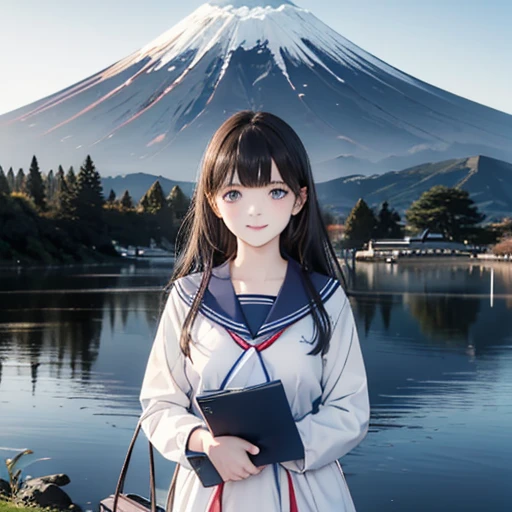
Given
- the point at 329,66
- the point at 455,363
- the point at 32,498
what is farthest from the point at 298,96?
the point at 32,498

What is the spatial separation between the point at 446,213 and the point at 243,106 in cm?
4980

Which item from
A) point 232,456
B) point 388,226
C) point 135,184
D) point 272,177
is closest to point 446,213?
point 388,226

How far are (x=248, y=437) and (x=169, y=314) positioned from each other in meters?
0.33

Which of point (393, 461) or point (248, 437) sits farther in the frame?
point (393, 461)

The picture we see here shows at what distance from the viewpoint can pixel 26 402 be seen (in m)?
9.02

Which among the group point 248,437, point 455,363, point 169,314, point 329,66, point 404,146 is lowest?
point 455,363

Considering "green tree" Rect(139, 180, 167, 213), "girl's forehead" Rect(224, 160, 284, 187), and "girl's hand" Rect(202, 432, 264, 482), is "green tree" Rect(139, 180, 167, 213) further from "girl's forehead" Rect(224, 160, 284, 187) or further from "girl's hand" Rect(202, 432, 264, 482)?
"girl's hand" Rect(202, 432, 264, 482)

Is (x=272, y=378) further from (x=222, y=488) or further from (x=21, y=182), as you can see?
(x=21, y=182)

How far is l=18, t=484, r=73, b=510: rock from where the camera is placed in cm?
460

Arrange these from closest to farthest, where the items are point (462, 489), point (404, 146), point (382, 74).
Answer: point (462, 489) → point (382, 74) → point (404, 146)

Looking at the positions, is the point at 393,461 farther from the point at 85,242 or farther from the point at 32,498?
the point at 85,242

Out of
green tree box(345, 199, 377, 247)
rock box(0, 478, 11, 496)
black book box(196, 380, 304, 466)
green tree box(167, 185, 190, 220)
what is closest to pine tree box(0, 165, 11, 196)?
green tree box(167, 185, 190, 220)

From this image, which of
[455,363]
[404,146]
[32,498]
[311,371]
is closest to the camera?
[311,371]

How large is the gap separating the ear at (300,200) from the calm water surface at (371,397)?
11.6ft
